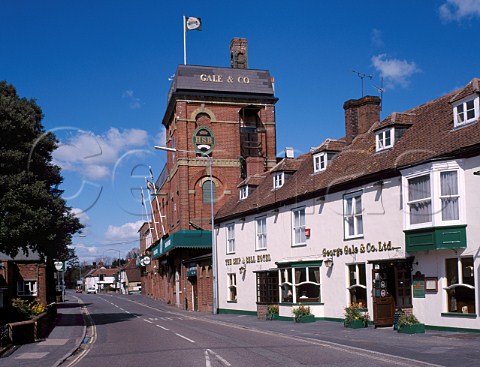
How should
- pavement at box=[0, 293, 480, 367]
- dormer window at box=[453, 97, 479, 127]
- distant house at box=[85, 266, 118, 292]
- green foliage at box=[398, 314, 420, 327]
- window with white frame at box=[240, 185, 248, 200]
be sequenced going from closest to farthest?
pavement at box=[0, 293, 480, 367] → dormer window at box=[453, 97, 479, 127] → green foliage at box=[398, 314, 420, 327] → window with white frame at box=[240, 185, 248, 200] → distant house at box=[85, 266, 118, 292]

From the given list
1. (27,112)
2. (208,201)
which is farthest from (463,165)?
(208,201)

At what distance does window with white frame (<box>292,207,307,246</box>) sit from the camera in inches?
1346

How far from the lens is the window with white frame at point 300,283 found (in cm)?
3250

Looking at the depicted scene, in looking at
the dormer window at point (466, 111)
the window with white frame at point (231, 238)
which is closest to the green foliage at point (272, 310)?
the window with white frame at point (231, 238)

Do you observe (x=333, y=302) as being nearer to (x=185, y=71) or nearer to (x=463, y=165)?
(x=463, y=165)

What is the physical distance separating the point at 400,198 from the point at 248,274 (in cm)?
1768

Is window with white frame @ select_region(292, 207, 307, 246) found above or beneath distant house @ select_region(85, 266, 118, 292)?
above

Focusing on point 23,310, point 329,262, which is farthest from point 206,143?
point 23,310

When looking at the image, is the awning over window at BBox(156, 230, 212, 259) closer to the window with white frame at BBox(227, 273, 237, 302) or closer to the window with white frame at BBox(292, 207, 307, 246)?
the window with white frame at BBox(227, 273, 237, 302)

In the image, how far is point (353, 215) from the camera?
29.2 meters

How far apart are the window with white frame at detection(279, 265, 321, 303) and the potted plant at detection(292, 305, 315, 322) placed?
0.68 m

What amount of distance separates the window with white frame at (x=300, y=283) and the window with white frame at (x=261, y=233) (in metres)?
4.23

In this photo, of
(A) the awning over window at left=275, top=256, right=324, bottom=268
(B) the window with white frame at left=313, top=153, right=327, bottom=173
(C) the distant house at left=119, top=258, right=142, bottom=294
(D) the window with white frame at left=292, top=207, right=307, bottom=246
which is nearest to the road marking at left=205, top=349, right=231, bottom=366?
(A) the awning over window at left=275, top=256, right=324, bottom=268

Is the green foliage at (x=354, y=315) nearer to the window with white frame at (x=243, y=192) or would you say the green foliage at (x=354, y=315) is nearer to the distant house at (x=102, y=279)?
the window with white frame at (x=243, y=192)
